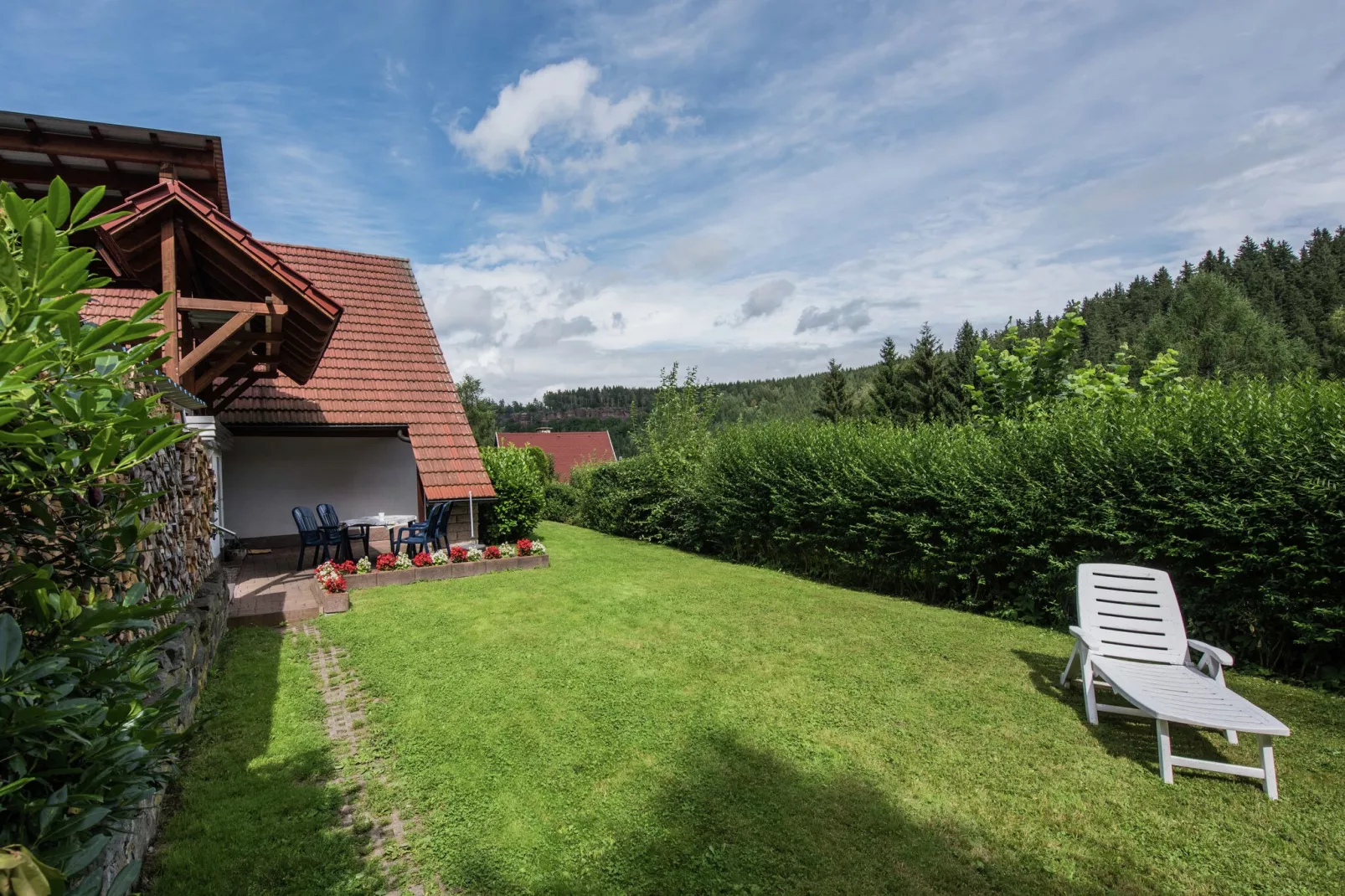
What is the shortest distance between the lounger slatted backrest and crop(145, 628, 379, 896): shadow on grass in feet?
19.2

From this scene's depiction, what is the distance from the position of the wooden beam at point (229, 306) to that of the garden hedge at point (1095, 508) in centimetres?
833

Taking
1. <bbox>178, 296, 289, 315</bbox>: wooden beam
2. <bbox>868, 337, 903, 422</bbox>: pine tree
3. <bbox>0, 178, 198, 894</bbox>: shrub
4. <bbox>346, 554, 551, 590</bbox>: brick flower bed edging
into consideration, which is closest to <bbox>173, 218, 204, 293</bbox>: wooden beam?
<bbox>178, 296, 289, 315</bbox>: wooden beam

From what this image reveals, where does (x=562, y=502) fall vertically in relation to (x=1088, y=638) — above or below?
above

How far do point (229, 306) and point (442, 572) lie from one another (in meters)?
4.81

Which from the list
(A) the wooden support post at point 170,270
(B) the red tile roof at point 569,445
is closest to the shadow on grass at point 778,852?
(A) the wooden support post at point 170,270

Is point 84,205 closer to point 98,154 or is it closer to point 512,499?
point 98,154

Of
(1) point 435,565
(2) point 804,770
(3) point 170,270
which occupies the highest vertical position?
(3) point 170,270

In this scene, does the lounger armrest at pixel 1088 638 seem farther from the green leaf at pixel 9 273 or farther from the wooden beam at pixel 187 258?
the wooden beam at pixel 187 258

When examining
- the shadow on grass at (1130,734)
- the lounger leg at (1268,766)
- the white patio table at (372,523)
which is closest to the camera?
the lounger leg at (1268,766)

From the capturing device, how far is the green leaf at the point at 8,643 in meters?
1.14

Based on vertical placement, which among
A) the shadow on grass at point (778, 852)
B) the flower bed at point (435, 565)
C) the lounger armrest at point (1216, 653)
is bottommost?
the shadow on grass at point (778, 852)

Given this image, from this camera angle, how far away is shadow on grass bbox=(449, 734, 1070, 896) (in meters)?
3.03

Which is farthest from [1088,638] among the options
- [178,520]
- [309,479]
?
[309,479]

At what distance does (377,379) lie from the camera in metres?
12.8
